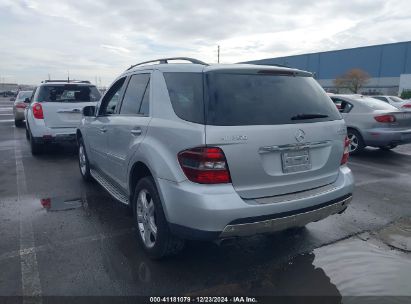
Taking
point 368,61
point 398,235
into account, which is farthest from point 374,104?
point 368,61

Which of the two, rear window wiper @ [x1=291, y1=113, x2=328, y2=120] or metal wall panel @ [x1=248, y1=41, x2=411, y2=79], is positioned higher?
metal wall panel @ [x1=248, y1=41, x2=411, y2=79]

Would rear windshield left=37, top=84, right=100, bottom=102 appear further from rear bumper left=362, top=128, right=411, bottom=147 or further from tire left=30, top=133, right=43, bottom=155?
rear bumper left=362, top=128, right=411, bottom=147

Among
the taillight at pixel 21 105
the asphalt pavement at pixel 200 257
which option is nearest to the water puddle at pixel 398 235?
the asphalt pavement at pixel 200 257

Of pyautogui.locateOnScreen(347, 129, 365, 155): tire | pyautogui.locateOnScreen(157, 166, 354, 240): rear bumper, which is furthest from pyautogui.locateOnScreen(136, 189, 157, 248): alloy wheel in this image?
pyautogui.locateOnScreen(347, 129, 365, 155): tire

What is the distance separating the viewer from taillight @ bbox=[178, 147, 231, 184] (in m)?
2.71

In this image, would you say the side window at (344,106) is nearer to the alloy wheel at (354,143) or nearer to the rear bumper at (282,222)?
the alloy wheel at (354,143)

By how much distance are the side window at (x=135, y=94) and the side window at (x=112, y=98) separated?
284 millimetres

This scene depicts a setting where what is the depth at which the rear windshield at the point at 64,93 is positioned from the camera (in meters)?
8.03

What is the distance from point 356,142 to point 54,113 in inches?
286

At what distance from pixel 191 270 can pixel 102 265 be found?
84 centimetres

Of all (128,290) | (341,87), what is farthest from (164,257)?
(341,87)

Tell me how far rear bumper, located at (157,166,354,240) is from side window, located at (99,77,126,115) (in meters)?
1.87

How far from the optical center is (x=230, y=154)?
273 centimetres

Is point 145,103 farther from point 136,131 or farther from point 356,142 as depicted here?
point 356,142
